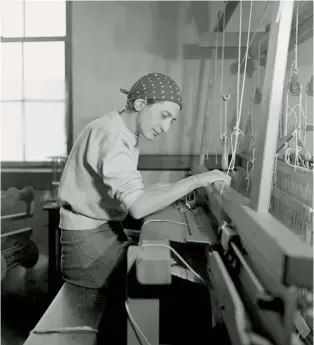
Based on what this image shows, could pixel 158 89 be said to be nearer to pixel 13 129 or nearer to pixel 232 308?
pixel 232 308

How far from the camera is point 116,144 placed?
127 centimetres

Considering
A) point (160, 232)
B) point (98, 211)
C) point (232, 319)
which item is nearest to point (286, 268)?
point (232, 319)

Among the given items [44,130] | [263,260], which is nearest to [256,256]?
[263,260]

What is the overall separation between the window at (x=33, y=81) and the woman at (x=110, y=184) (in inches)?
60.9

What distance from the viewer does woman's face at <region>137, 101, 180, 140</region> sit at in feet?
4.45

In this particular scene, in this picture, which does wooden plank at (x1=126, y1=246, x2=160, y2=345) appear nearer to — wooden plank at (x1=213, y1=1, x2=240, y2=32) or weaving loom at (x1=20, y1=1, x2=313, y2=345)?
weaving loom at (x1=20, y1=1, x2=313, y2=345)

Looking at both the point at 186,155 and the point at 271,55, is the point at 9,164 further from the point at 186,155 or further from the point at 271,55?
the point at 271,55

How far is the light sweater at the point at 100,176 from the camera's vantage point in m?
1.23

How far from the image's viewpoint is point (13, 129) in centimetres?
298

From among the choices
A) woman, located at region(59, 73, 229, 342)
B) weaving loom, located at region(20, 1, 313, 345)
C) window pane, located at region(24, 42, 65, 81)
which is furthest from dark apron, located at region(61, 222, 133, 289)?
window pane, located at region(24, 42, 65, 81)

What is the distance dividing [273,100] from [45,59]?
2425 millimetres

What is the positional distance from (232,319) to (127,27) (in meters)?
2.43

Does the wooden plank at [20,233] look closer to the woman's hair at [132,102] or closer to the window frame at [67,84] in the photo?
the window frame at [67,84]

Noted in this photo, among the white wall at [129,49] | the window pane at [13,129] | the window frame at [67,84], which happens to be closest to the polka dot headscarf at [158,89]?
the white wall at [129,49]
